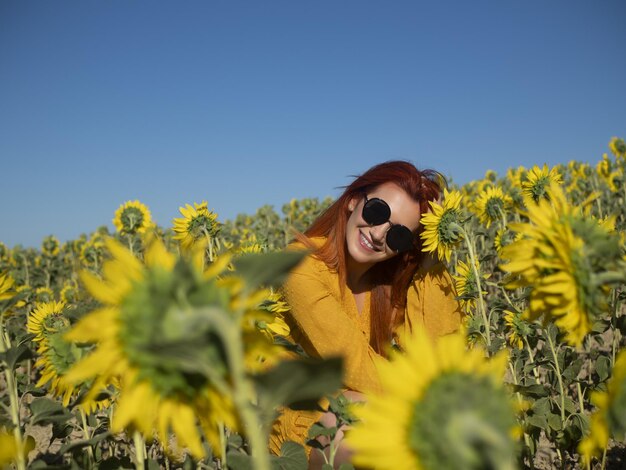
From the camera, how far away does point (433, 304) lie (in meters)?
2.71

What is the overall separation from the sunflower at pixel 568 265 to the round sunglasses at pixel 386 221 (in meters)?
1.38

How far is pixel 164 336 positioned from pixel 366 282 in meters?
2.37

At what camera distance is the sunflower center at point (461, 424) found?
66cm

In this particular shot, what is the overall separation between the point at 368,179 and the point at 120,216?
115 inches

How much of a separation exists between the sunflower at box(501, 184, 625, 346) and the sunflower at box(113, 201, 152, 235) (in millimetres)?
4192

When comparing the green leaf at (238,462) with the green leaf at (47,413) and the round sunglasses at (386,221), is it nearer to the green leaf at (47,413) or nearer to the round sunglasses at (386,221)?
the green leaf at (47,413)

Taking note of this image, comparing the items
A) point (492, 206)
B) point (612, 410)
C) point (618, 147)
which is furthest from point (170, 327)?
point (618, 147)

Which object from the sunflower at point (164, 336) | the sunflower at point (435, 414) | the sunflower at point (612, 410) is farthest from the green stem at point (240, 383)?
the sunflower at point (612, 410)

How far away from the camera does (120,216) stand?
4730 mm

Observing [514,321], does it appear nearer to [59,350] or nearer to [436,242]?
[436,242]

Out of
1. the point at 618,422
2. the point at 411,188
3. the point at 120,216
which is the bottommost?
the point at 618,422

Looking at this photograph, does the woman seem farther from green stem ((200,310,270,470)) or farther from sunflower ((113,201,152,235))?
sunflower ((113,201,152,235))

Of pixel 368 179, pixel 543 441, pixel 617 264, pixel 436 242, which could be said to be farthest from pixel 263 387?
pixel 543 441

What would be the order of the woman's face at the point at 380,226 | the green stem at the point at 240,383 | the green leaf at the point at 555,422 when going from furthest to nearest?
the woman's face at the point at 380,226 → the green leaf at the point at 555,422 → the green stem at the point at 240,383
